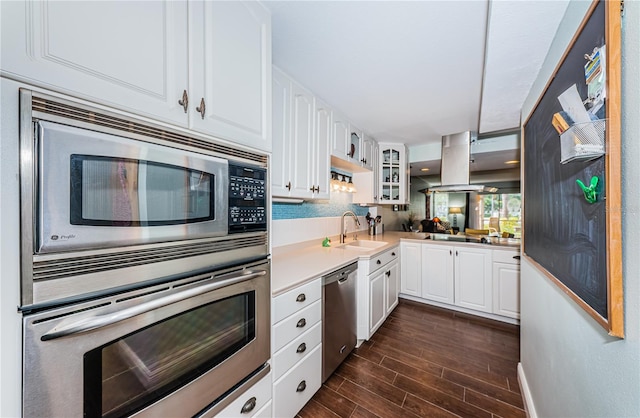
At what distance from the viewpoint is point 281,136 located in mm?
1670

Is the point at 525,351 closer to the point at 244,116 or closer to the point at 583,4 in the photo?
the point at 583,4

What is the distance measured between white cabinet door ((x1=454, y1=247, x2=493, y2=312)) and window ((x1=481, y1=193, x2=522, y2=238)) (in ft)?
15.7

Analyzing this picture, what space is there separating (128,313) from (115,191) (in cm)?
36

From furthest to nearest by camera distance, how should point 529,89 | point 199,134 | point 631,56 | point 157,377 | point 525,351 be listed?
point 525,351
point 529,89
point 199,134
point 157,377
point 631,56

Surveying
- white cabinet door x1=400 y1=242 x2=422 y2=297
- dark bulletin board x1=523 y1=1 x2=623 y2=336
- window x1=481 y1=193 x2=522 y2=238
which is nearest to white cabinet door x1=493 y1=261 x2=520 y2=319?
white cabinet door x1=400 y1=242 x2=422 y2=297

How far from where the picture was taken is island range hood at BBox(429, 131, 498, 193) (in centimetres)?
310

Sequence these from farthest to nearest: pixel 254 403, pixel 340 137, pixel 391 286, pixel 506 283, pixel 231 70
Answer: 1. pixel 391 286
2. pixel 506 283
3. pixel 340 137
4. pixel 254 403
5. pixel 231 70

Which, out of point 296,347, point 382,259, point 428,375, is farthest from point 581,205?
point 382,259

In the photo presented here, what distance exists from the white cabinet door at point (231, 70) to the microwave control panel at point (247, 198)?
0.14 m

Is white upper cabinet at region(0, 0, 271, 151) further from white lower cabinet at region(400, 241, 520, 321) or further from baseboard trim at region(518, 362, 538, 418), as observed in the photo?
white lower cabinet at region(400, 241, 520, 321)

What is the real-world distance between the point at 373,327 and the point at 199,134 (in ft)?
7.53

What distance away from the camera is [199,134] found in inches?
34.1

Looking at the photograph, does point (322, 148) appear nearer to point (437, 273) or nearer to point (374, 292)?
point (374, 292)

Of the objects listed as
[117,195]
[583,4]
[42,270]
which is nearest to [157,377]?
[42,270]
